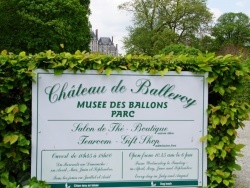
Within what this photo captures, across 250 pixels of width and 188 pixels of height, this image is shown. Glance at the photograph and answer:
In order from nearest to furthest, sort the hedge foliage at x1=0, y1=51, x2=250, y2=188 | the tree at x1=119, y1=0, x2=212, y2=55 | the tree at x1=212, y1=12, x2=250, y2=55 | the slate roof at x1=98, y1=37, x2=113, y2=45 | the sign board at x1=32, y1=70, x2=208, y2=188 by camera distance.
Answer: the hedge foliage at x1=0, y1=51, x2=250, y2=188
the sign board at x1=32, y1=70, x2=208, y2=188
the tree at x1=119, y1=0, x2=212, y2=55
the tree at x1=212, y1=12, x2=250, y2=55
the slate roof at x1=98, y1=37, x2=113, y2=45

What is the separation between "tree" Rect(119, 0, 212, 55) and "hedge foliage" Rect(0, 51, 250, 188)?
40.6m

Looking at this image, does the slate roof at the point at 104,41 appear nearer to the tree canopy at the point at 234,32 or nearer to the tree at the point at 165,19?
the tree canopy at the point at 234,32

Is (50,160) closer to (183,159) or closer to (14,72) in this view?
(14,72)

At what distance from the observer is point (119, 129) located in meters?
4.23

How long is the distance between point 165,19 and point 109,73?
141ft

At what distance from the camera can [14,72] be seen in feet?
13.1

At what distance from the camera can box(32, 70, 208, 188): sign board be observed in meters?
4.12

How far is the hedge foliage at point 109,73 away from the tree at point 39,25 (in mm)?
25902

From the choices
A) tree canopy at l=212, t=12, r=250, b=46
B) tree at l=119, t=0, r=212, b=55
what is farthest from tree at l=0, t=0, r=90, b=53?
tree canopy at l=212, t=12, r=250, b=46

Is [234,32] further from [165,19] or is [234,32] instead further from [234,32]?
[165,19]

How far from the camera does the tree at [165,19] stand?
1796 inches

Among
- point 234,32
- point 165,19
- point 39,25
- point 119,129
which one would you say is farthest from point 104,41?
point 119,129

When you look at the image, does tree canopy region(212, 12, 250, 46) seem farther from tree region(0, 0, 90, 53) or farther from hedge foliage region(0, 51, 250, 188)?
hedge foliage region(0, 51, 250, 188)

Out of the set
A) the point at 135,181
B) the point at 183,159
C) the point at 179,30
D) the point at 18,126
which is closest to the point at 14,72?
the point at 18,126
